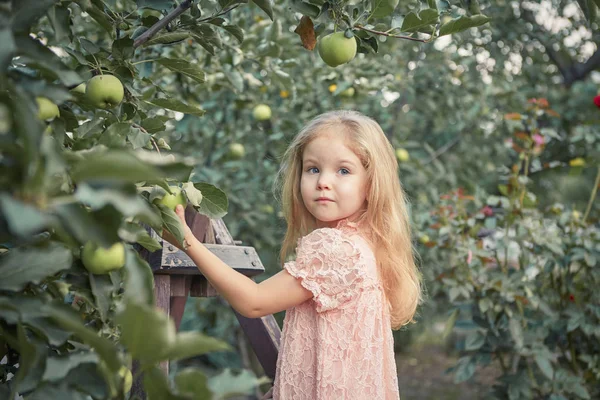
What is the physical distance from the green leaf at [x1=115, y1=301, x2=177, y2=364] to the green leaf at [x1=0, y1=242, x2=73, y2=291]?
19cm

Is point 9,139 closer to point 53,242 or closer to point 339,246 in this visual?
point 53,242

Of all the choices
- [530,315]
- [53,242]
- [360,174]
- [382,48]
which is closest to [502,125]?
[382,48]

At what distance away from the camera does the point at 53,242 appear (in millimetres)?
733

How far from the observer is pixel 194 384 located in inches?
22.6

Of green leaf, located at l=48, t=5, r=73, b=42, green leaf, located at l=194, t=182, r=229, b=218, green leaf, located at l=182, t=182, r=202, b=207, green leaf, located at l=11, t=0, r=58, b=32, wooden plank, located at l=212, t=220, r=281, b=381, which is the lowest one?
wooden plank, located at l=212, t=220, r=281, b=381

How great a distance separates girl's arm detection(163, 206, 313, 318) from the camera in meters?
1.28

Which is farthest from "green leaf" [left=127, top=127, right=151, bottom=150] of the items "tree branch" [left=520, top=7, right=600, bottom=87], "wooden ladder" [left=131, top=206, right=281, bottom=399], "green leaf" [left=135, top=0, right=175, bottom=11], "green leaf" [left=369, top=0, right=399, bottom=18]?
"tree branch" [left=520, top=7, right=600, bottom=87]

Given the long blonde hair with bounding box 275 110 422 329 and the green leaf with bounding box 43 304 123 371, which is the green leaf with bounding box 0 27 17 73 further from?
the long blonde hair with bounding box 275 110 422 329

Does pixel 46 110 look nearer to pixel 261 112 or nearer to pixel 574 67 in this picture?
pixel 261 112

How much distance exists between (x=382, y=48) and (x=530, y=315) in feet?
4.51

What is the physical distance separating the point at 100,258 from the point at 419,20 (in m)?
0.64

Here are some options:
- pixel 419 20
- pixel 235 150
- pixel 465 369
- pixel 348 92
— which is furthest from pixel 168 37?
pixel 465 369

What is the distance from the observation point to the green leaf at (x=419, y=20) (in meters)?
1.07

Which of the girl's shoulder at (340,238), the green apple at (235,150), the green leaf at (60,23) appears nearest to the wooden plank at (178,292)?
the girl's shoulder at (340,238)
